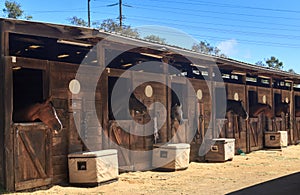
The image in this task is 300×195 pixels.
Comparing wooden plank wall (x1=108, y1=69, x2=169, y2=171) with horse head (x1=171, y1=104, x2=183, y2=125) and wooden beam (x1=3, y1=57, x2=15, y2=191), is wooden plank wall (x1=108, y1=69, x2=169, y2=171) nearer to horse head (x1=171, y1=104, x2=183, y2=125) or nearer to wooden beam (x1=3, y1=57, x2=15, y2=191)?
horse head (x1=171, y1=104, x2=183, y2=125)

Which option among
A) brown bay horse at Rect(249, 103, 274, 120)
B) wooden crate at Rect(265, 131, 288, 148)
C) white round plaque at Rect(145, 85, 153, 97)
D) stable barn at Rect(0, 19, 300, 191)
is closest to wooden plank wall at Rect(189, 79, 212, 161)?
stable barn at Rect(0, 19, 300, 191)

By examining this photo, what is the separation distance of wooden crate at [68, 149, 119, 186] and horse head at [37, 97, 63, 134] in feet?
2.57

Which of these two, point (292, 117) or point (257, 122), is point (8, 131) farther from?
point (292, 117)

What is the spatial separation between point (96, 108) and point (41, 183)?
Answer: 2.05 meters

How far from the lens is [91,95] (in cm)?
901

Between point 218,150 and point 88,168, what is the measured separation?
17.2 feet

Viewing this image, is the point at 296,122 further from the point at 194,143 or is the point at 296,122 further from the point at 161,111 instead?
the point at 161,111

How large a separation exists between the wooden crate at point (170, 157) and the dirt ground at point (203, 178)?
20 cm

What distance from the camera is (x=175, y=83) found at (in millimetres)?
11844

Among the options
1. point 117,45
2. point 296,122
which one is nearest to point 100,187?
point 117,45

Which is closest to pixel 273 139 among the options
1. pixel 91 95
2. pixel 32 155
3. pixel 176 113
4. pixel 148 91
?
pixel 176 113

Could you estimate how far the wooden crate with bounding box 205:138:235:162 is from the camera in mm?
12266

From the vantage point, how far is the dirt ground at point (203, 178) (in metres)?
7.87

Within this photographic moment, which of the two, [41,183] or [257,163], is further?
[257,163]
